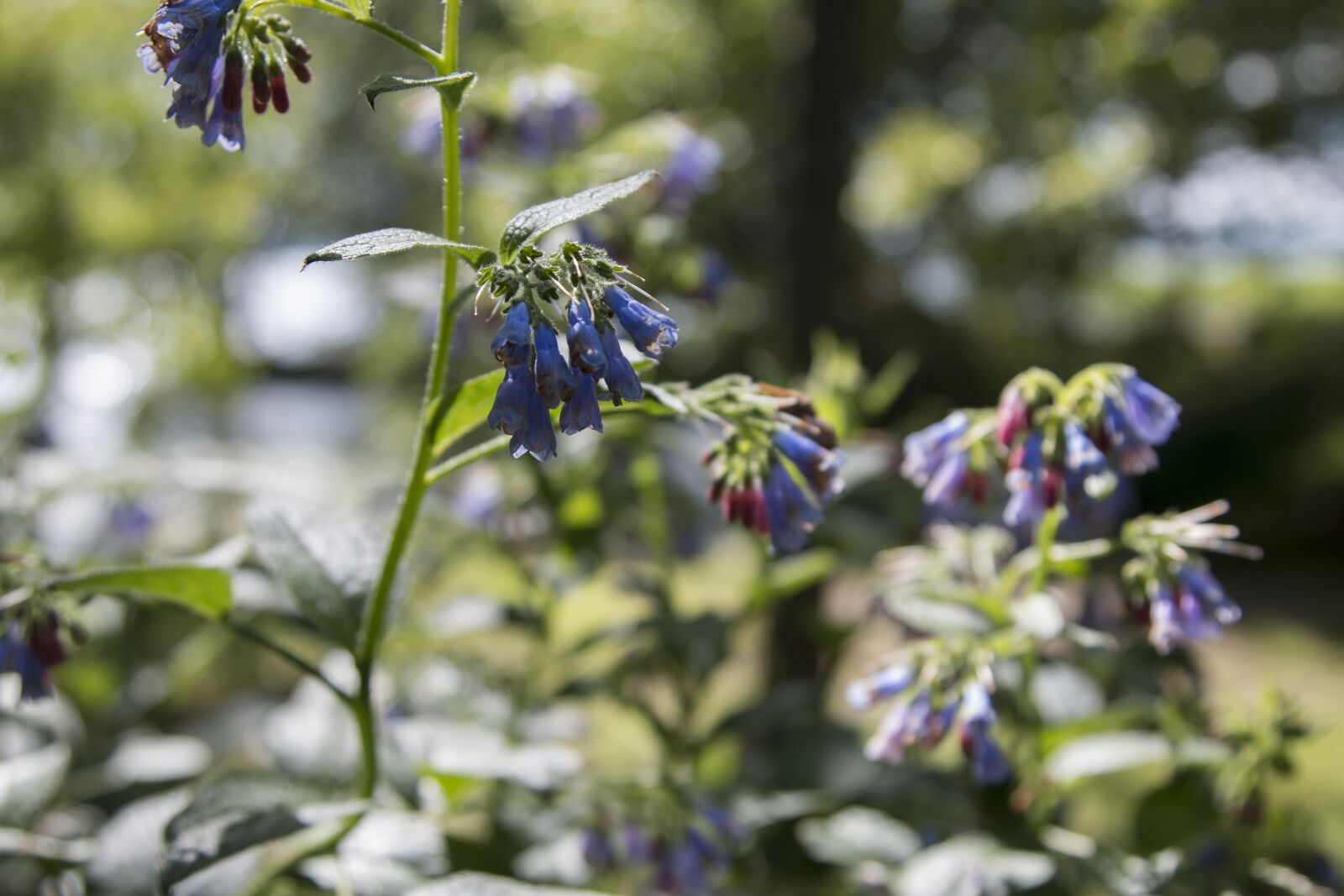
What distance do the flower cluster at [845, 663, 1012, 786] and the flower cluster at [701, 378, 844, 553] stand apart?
0.87ft

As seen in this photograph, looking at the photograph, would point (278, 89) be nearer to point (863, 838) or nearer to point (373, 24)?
point (373, 24)

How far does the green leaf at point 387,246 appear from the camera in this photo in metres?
0.75

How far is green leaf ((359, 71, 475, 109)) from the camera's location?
829 mm

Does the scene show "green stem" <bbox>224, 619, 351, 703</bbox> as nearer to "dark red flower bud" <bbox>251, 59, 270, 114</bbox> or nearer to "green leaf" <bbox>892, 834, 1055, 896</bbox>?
"dark red flower bud" <bbox>251, 59, 270, 114</bbox>

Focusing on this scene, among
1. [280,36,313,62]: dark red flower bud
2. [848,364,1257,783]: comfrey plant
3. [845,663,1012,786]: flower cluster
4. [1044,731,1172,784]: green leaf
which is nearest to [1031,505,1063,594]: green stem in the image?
[848,364,1257,783]: comfrey plant

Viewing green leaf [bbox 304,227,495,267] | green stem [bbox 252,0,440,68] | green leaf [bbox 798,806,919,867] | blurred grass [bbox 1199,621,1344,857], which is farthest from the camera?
blurred grass [bbox 1199,621,1344,857]

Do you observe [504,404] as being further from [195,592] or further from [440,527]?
[440,527]

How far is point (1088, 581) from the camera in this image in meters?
1.61

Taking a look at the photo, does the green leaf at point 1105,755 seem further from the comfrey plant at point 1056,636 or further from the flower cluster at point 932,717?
the flower cluster at point 932,717

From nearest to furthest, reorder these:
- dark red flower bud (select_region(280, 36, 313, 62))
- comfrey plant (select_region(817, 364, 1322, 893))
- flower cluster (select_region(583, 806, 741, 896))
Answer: dark red flower bud (select_region(280, 36, 313, 62))
comfrey plant (select_region(817, 364, 1322, 893))
flower cluster (select_region(583, 806, 741, 896))

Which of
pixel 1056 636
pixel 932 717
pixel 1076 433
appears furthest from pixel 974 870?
pixel 1076 433

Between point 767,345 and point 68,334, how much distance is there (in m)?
5.37

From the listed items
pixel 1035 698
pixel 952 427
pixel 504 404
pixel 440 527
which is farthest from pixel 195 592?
pixel 1035 698

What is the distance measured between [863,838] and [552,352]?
96cm
